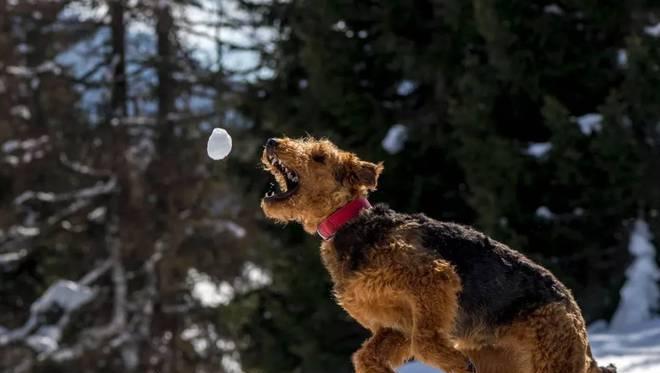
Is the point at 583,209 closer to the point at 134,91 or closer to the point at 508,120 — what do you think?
the point at 508,120

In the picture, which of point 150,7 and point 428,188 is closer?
point 428,188

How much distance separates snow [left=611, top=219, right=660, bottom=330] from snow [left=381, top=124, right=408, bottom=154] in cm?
338

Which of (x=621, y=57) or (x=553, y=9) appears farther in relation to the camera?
(x=553, y=9)

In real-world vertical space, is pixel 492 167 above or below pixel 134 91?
above

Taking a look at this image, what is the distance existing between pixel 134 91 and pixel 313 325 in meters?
9.87

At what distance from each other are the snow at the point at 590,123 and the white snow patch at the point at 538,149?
1.52 ft

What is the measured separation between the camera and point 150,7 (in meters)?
21.2

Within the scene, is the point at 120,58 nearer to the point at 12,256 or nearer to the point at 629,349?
the point at 12,256

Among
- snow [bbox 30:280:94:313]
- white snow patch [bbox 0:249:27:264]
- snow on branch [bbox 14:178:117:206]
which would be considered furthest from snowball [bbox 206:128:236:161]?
white snow patch [bbox 0:249:27:264]

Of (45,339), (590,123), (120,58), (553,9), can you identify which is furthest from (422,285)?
(120,58)

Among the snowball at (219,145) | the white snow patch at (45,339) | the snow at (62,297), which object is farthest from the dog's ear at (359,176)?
the white snow patch at (45,339)

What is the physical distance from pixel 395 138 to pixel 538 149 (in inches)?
92.5

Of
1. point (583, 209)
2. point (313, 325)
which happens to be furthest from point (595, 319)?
point (313, 325)

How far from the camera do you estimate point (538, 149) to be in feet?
37.2
